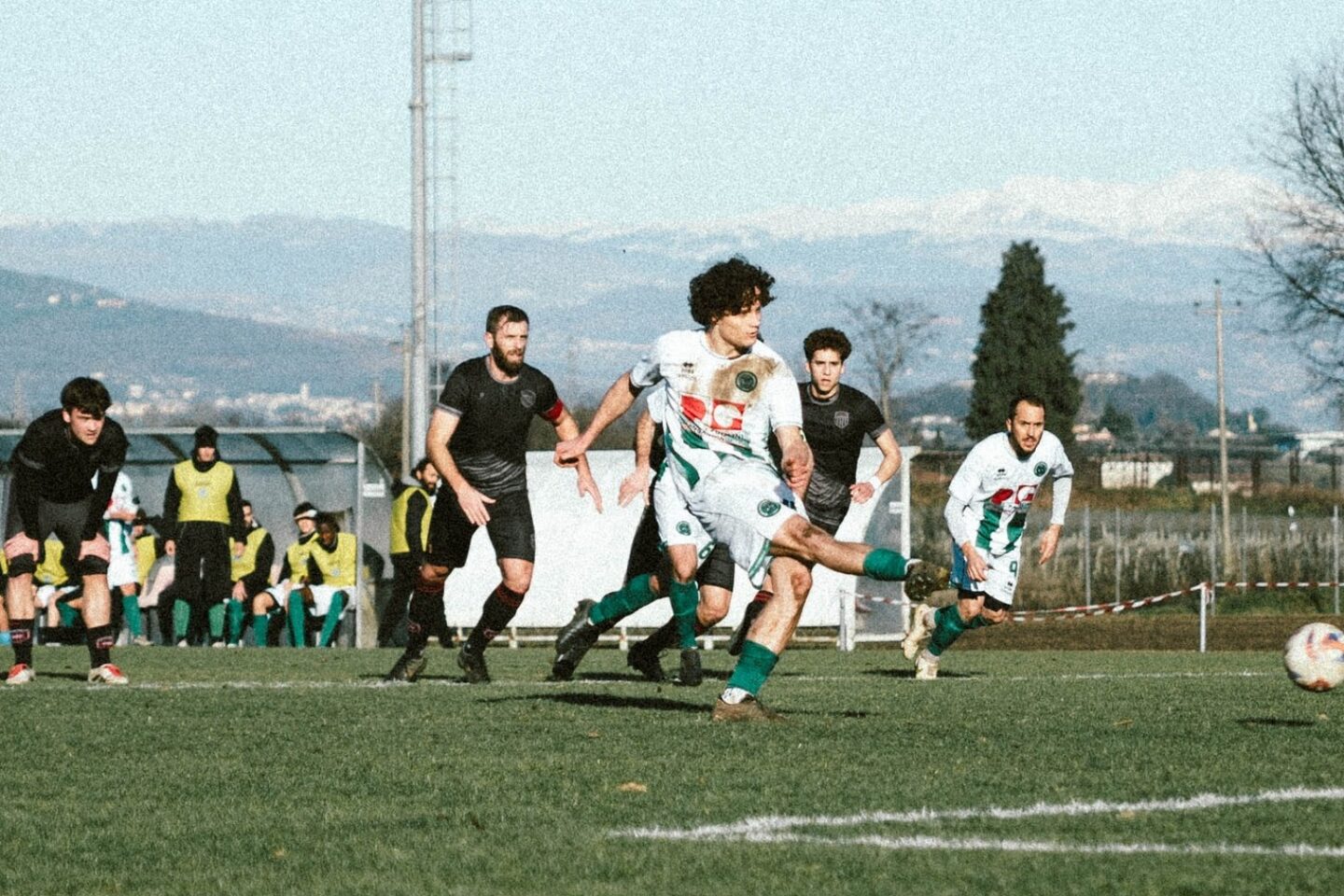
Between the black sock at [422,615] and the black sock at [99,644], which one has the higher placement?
the black sock at [422,615]

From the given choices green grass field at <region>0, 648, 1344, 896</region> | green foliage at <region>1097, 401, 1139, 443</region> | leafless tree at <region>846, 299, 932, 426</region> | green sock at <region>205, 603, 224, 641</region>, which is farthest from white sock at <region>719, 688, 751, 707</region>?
green foliage at <region>1097, 401, 1139, 443</region>

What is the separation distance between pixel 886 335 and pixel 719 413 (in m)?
89.2

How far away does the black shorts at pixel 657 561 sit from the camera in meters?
12.4

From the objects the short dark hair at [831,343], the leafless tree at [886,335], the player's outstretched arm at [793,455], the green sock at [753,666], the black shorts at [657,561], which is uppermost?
the leafless tree at [886,335]

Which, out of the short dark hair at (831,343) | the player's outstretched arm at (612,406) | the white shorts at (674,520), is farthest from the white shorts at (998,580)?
the white shorts at (674,520)

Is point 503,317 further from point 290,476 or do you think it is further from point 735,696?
point 290,476

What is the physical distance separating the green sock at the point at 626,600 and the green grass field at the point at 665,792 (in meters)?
0.40

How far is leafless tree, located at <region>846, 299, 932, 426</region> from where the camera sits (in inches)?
3848

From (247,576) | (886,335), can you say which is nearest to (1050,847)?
(247,576)

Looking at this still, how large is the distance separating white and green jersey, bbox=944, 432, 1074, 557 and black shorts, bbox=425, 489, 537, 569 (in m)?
2.50

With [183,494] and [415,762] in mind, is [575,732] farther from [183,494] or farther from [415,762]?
[183,494]

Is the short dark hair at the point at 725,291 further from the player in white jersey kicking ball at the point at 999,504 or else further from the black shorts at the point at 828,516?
the black shorts at the point at 828,516

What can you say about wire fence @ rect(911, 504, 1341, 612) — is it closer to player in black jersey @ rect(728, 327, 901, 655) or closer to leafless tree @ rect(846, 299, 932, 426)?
player in black jersey @ rect(728, 327, 901, 655)

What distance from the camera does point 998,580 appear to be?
13.9 meters
